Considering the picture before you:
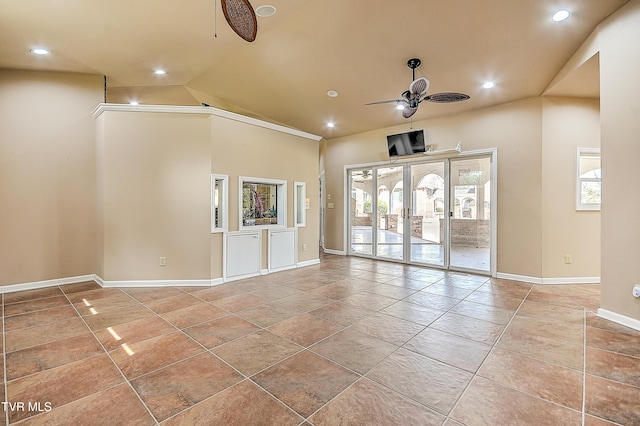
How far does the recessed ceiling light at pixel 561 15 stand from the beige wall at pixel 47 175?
6.51m

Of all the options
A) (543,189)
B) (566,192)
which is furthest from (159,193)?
(566,192)

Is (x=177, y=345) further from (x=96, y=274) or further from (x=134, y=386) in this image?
(x=96, y=274)

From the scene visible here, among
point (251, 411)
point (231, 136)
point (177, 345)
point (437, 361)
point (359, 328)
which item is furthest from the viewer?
point (231, 136)

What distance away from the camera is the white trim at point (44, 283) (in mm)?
4250

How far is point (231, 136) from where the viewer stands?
15.8 feet

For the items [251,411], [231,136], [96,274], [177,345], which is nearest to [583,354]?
[251,411]

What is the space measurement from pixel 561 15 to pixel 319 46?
2812mm

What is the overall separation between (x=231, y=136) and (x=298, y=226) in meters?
2.20

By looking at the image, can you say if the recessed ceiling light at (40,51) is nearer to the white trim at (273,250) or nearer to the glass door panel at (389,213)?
the white trim at (273,250)

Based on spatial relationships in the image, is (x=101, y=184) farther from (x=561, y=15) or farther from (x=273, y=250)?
(x=561, y=15)

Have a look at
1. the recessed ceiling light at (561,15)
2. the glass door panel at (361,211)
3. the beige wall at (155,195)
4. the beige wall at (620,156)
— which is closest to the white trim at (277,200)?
the beige wall at (155,195)

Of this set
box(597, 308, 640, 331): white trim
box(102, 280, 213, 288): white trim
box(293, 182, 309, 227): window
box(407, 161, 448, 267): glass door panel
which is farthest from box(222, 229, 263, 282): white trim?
box(597, 308, 640, 331): white trim

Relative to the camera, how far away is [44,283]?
4461 millimetres

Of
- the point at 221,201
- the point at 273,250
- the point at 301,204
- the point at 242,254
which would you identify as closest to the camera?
the point at 221,201
